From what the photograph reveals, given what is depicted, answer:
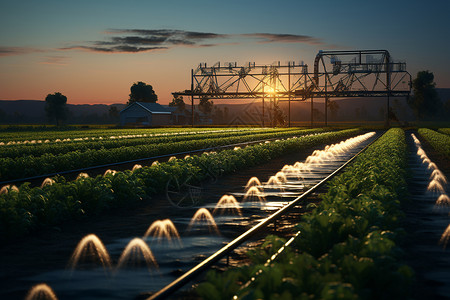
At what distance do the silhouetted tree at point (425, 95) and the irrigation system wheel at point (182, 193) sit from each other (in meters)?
144

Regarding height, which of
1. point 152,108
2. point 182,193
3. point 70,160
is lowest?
point 182,193

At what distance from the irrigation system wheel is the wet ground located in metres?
0.33

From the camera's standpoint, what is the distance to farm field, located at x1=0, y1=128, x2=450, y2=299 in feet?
17.4

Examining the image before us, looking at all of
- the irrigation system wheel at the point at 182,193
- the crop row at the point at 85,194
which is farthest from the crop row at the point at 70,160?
the irrigation system wheel at the point at 182,193

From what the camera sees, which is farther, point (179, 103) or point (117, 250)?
point (179, 103)

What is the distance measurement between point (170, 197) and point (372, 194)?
6.79 meters

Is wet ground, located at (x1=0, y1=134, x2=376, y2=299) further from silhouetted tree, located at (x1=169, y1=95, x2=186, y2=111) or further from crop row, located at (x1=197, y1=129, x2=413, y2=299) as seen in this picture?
silhouetted tree, located at (x1=169, y1=95, x2=186, y2=111)

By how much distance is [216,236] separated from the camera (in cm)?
1012

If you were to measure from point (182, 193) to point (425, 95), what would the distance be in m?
149

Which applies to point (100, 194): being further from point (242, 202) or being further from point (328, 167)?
point (328, 167)

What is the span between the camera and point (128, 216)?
40.7 ft

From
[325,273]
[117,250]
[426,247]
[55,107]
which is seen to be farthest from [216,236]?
[55,107]

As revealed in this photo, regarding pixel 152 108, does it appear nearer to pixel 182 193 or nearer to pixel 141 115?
pixel 141 115

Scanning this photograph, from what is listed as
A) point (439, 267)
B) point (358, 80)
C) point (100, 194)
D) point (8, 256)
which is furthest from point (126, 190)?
point (358, 80)
